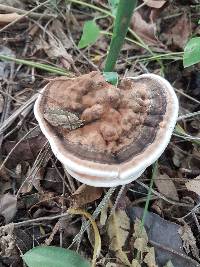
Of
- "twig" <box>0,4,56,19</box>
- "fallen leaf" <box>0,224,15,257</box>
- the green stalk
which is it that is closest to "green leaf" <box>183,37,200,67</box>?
the green stalk

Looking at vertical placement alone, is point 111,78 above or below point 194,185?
above

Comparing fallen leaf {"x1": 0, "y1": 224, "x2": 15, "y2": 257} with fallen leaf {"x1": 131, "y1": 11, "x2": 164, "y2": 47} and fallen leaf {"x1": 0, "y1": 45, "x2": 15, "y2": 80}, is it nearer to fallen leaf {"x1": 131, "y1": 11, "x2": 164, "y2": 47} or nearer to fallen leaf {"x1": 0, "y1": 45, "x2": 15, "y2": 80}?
fallen leaf {"x1": 0, "y1": 45, "x2": 15, "y2": 80}

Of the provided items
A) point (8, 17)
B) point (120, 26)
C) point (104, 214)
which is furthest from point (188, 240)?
point (8, 17)

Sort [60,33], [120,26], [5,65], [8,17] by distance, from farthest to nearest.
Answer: [60,33] → [8,17] → [5,65] → [120,26]

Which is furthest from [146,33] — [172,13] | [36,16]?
[36,16]

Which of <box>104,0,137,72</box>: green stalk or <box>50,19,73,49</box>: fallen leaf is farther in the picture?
<box>50,19,73,49</box>: fallen leaf

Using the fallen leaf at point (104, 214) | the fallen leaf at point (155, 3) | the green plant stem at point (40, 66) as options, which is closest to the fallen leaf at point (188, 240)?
the fallen leaf at point (104, 214)

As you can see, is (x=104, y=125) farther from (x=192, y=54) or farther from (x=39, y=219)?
(x=39, y=219)
